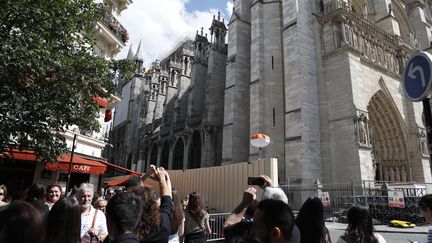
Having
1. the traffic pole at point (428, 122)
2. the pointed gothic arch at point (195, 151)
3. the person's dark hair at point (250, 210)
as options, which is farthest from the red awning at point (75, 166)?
the pointed gothic arch at point (195, 151)

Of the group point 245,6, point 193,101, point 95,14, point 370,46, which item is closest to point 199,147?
point 193,101

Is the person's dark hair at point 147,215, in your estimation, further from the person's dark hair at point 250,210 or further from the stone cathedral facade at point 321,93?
the stone cathedral facade at point 321,93

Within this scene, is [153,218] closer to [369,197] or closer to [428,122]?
[428,122]

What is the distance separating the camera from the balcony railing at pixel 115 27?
13463 millimetres

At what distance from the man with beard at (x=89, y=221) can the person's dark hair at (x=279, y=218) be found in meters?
2.19

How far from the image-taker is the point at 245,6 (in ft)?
65.1

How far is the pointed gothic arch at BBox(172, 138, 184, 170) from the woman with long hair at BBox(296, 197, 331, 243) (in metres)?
23.2

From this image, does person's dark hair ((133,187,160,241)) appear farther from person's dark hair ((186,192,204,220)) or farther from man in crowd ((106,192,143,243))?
person's dark hair ((186,192,204,220))

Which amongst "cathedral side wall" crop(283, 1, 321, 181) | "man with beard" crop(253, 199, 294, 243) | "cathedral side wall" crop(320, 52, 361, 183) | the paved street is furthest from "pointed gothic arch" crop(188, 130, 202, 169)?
"man with beard" crop(253, 199, 294, 243)

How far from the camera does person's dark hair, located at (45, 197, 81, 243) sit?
181cm

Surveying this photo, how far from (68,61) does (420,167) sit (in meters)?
18.5

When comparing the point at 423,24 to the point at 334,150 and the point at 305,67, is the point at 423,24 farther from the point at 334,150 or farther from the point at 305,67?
the point at 334,150

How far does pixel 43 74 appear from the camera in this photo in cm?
613

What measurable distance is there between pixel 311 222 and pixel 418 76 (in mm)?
1751
